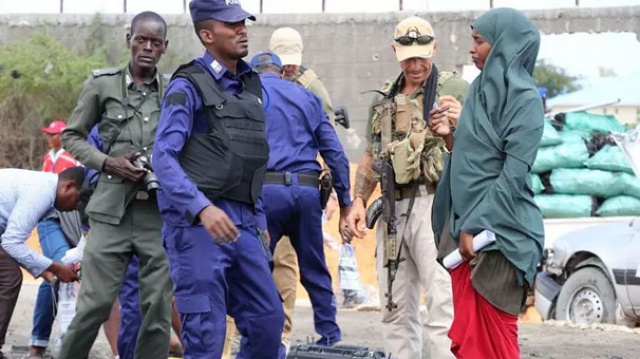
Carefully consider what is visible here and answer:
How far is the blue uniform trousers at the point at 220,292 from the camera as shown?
6.23 meters

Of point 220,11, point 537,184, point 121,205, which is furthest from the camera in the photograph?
point 537,184

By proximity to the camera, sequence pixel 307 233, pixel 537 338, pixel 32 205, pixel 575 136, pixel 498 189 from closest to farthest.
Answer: pixel 498 189 < pixel 32 205 < pixel 307 233 < pixel 537 338 < pixel 575 136

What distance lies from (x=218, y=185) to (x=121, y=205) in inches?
64.2

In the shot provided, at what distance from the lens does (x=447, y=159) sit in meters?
6.60

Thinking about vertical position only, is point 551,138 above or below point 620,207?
above

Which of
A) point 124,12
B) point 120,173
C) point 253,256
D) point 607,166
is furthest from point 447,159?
point 124,12

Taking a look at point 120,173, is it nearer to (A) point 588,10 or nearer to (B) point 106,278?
(B) point 106,278

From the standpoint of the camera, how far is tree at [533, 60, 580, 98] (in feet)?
148

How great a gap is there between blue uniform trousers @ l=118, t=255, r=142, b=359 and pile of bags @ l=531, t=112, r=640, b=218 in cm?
1076

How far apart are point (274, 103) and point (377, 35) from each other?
13305 millimetres

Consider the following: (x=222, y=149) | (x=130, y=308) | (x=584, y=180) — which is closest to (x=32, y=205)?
(x=130, y=308)

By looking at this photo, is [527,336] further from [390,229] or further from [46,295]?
[46,295]

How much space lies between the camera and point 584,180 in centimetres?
1811

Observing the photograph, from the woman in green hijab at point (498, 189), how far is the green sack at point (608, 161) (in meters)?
12.1
